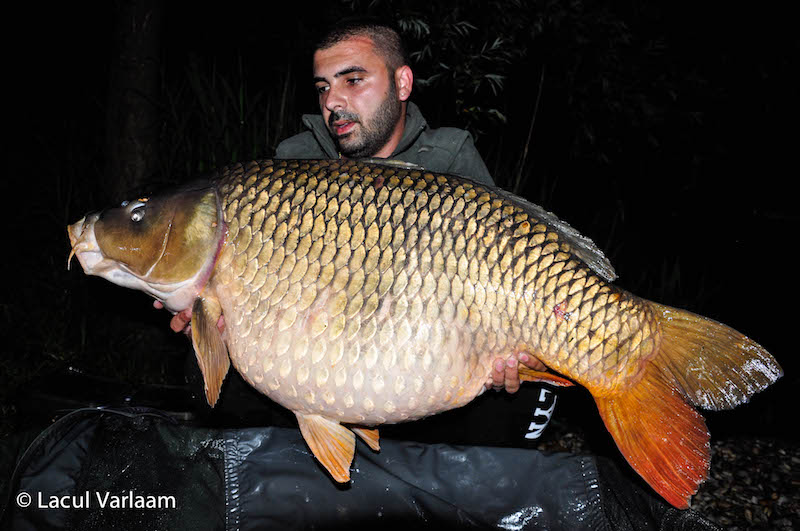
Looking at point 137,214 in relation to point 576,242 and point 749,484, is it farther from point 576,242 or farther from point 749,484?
point 749,484

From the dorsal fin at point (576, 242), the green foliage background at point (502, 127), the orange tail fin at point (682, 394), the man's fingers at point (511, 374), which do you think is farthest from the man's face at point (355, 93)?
the orange tail fin at point (682, 394)

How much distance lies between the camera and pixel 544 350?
1174 mm

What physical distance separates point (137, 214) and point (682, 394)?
1.28 m

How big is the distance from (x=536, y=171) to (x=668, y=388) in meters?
2.74

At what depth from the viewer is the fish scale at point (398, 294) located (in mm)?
1154

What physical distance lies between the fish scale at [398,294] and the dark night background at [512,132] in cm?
94

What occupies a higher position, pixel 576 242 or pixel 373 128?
pixel 373 128

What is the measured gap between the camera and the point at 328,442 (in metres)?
1.28

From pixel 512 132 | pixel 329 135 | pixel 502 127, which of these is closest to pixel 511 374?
pixel 329 135

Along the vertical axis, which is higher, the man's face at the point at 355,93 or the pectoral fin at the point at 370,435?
the man's face at the point at 355,93

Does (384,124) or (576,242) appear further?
(384,124)

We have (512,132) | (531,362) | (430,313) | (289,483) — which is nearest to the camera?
(430,313)

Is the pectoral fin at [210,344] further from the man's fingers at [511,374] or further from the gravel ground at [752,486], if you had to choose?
the gravel ground at [752,486]

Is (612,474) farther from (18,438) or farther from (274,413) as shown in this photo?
(18,438)
